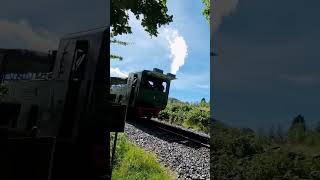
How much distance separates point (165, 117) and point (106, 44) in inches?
745

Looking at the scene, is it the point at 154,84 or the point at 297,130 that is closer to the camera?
the point at 297,130

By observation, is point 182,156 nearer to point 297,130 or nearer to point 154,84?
point 297,130

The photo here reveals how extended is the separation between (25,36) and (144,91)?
53.0 feet

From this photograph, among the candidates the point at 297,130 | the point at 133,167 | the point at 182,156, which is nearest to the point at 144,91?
the point at 182,156

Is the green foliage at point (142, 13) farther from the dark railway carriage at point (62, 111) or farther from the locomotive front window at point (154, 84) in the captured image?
the locomotive front window at point (154, 84)

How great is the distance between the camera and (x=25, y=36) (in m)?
2.61

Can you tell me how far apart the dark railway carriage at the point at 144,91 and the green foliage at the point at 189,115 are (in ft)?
4.10

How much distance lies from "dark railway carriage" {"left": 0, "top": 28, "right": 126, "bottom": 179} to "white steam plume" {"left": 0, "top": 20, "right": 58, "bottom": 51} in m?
0.06

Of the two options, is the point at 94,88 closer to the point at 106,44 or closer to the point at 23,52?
the point at 106,44

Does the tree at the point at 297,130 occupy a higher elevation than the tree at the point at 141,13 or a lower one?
lower

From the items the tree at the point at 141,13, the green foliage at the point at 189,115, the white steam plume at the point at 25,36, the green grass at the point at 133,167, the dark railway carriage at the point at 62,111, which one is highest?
the tree at the point at 141,13

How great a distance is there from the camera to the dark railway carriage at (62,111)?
2713 mm

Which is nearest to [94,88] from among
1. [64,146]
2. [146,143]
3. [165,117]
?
[64,146]

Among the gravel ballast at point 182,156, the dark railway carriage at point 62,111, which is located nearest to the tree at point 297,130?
the gravel ballast at point 182,156
